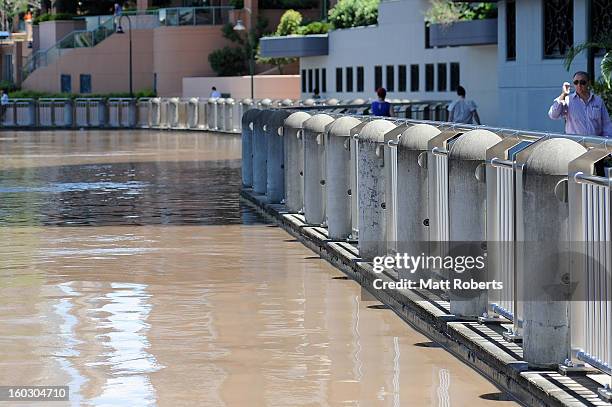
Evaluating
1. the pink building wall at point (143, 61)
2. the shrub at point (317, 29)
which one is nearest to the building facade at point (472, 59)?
the shrub at point (317, 29)

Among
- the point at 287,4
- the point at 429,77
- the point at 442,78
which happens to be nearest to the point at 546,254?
Answer: the point at 442,78

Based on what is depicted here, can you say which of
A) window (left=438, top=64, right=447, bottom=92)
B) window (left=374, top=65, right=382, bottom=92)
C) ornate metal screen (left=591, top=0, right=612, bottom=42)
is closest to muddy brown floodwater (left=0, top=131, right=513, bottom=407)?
ornate metal screen (left=591, top=0, right=612, bottom=42)

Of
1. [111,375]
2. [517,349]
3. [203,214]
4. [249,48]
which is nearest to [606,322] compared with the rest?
[517,349]

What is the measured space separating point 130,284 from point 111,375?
4.64 meters

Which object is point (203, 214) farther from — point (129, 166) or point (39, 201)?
point (129, 166)

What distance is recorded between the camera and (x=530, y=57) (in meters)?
42.1

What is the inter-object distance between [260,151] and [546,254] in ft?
46.8

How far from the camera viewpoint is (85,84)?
309 ft

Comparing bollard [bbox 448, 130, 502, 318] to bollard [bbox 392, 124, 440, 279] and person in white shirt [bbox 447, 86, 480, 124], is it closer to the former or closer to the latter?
bollard [bbox 392, 124, 440, 279]

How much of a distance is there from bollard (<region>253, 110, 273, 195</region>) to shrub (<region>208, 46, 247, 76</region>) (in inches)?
2560

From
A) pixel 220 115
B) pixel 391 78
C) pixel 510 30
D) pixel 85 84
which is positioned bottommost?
pixel 220 115

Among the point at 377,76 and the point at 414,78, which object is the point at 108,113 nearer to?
the point at 377,76

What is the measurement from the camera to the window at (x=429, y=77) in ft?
204

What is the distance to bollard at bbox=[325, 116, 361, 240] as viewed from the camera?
16.3 m
